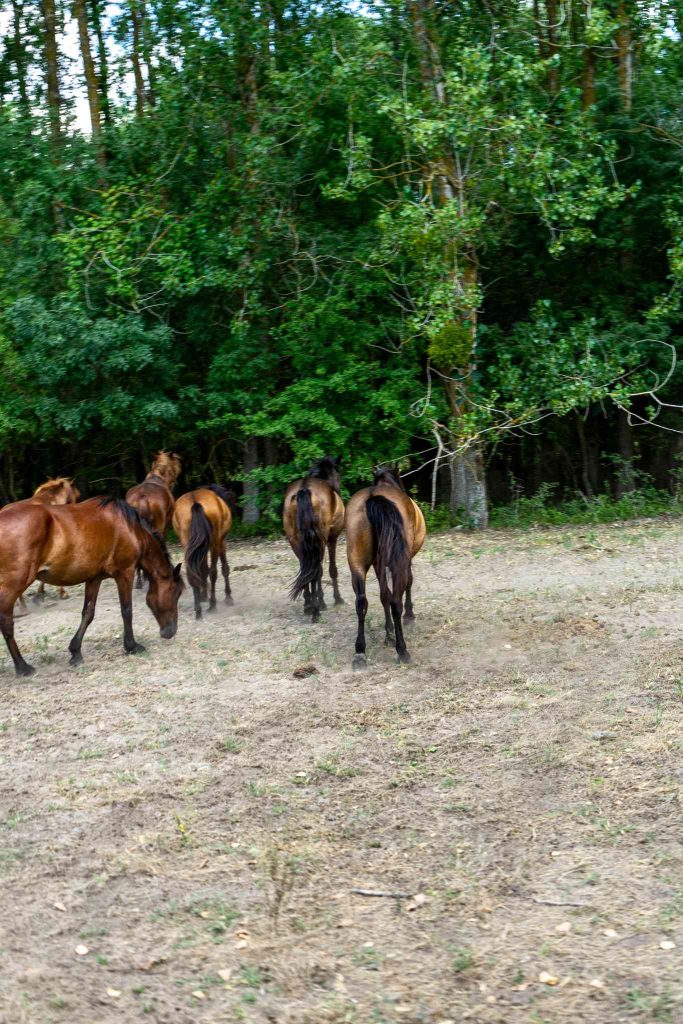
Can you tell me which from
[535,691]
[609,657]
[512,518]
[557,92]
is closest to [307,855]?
[535,691]

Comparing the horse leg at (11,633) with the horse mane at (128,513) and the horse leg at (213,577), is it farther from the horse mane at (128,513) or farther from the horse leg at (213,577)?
the horse leg at (213,577)

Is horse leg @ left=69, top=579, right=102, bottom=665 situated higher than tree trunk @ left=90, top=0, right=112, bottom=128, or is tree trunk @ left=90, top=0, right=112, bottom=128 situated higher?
tree trunk @ left=90, top=0, right=112, bottom=128

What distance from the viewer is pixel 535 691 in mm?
7898

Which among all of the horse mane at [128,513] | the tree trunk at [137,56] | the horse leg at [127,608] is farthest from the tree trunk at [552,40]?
the horse leg at [127,608]

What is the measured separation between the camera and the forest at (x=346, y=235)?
1515cm

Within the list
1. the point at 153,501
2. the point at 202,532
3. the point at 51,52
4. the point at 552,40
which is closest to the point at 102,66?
the point at 51,52

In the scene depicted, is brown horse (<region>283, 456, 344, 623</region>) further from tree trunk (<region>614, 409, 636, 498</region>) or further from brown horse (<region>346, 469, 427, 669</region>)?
tree trunk (<region>614, 409, 636, 498</region>)

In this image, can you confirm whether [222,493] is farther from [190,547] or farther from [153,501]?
[190,547]

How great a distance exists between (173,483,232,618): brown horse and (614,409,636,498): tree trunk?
8.36m

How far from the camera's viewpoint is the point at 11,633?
868 cm

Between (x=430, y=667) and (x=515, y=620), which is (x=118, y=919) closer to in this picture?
(x=430, y=667)

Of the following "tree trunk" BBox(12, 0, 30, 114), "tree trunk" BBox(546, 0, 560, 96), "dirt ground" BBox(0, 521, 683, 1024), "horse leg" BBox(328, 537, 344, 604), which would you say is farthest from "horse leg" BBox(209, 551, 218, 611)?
"tree trunk" BBox(12, 0, 30, 114)

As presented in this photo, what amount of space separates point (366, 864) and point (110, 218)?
1324cm

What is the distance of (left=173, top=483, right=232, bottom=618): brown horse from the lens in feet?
34.6
